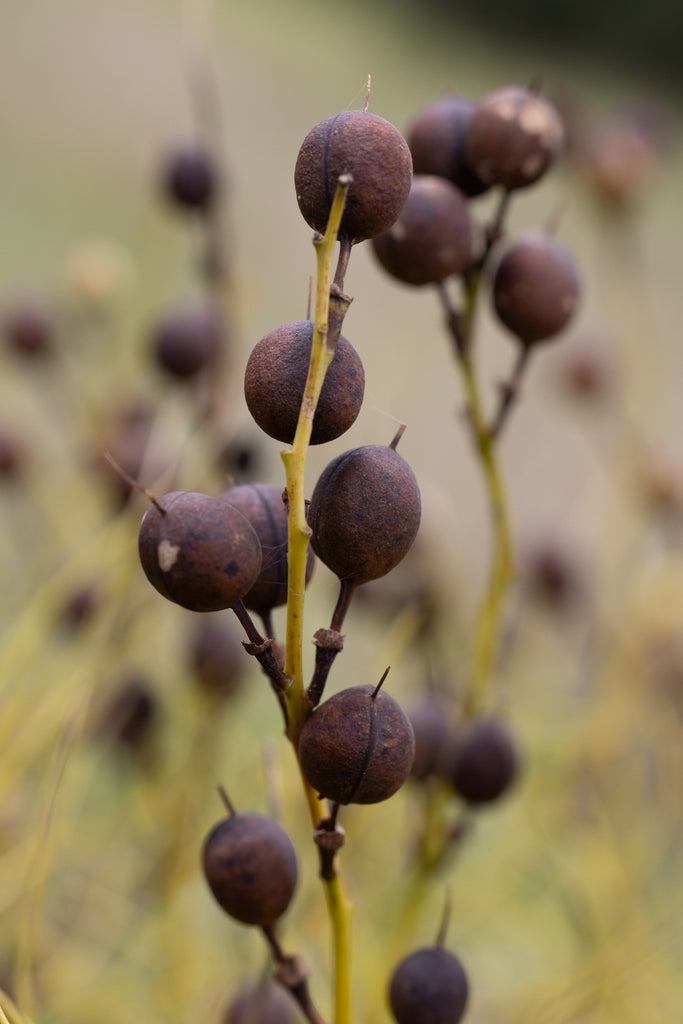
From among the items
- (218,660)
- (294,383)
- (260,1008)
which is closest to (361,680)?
(218,660)

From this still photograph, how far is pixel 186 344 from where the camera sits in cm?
47

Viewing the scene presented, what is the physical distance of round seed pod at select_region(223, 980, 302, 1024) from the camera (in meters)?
0.28

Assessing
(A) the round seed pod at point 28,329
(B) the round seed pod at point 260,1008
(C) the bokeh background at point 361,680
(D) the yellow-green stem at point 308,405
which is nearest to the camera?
(D) the yellow-green stem at point 308,405

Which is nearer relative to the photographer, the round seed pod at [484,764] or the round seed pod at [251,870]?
the round seed pod at [251,870]

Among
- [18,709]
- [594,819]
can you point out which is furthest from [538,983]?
[18,709]

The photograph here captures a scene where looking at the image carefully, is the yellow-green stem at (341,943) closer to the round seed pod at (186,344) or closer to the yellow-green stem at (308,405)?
the yellow-green stem at (308,405)

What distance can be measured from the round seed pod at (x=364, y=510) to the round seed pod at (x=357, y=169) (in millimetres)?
44

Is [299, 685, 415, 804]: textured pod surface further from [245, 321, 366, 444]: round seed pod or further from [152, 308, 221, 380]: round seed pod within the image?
[152, 308, 221, 380]: round seed pod

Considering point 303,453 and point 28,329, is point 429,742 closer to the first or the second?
point 303,453

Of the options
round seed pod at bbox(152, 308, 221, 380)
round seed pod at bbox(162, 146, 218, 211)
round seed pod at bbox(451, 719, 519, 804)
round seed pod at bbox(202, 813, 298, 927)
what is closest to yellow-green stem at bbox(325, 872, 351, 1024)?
round seed pod at bbox(202, 813, 298, 927)

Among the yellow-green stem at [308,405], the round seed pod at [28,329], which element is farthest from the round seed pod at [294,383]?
the round seed pod at [28,329]

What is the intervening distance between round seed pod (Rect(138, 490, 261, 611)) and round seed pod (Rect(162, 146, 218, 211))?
1.21ft

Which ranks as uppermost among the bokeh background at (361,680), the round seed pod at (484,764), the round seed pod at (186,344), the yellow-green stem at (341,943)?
the round seed pod at (186,344)

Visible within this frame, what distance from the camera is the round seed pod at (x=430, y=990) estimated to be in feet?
0.79
